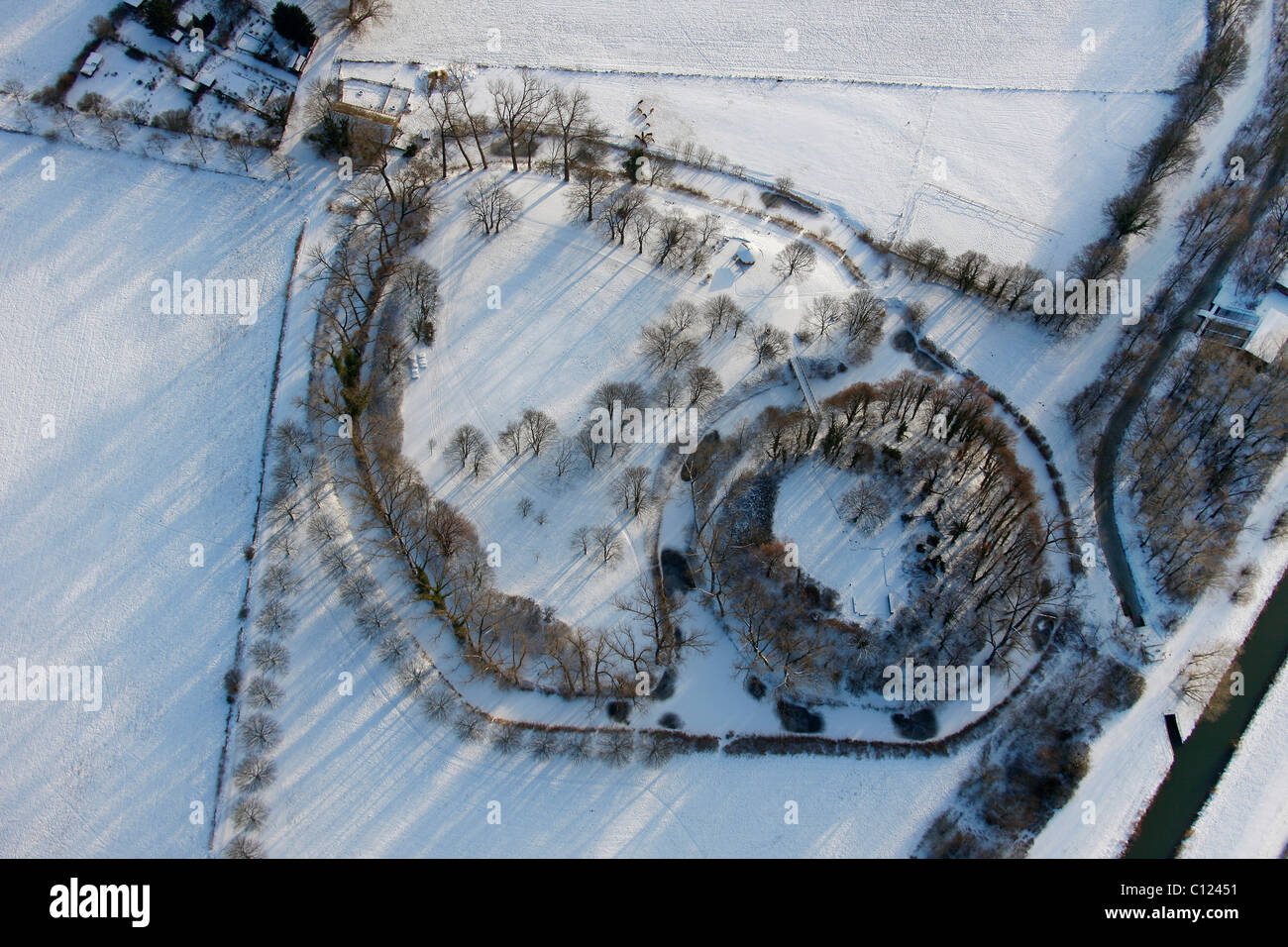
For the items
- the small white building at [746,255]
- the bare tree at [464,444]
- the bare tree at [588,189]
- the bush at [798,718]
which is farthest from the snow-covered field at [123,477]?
the bush at [798,718]

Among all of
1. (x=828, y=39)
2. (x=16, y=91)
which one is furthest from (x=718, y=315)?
(x=16, y=91)

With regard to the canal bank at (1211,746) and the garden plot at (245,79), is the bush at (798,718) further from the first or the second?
the garden plot at (245,79)

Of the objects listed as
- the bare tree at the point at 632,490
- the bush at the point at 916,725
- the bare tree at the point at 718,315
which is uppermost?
the bare tree at the point at 718,315

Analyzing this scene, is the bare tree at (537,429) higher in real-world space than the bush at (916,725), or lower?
higher

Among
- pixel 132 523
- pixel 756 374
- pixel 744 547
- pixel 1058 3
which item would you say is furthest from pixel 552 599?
pixel 1058 3

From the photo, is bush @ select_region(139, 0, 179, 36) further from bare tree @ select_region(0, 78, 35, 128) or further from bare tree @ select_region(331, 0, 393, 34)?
bare tree @ select_region(331, 0, 393, 34)

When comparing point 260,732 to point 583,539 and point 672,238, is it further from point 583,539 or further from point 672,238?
point 672,238
